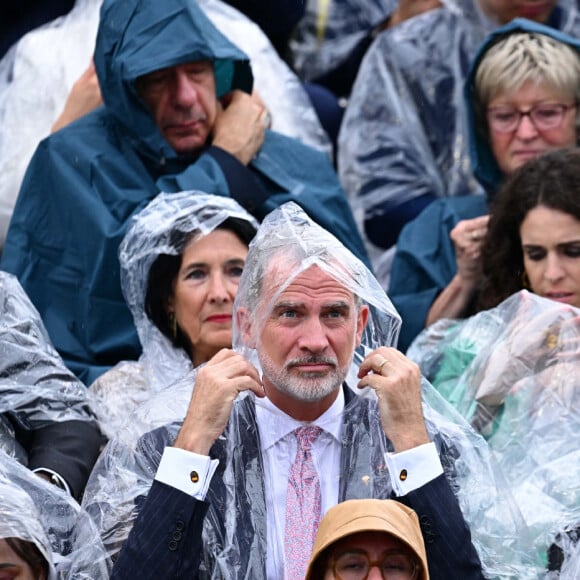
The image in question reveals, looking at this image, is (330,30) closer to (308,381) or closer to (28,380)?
(28,380)

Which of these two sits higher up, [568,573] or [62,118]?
[62,118]

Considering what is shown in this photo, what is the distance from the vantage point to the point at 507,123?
6414 mm

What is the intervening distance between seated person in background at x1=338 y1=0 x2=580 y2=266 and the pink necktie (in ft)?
8.01

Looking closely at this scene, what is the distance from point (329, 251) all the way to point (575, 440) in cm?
95

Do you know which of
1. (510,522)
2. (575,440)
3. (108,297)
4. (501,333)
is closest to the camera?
(510,522)

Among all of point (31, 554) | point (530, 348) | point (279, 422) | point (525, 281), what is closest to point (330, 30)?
point (525, 281)

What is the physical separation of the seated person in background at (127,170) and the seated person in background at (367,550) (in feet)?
6.34

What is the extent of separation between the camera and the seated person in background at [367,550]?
3.97 m

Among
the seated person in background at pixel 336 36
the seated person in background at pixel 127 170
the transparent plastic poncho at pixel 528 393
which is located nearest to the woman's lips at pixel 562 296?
the transparent plastic poncho at pixel 528 393

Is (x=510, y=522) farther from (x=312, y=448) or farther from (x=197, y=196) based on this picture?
(x=197, y=196)

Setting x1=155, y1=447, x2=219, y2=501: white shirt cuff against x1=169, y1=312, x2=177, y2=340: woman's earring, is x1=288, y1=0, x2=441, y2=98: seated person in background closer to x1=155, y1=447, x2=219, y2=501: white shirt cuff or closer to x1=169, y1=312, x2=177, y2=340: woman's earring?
x1=169, y1=312, x2=177, y2=340: woman's earring

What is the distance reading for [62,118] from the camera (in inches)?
255

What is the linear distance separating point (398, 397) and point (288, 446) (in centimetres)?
33

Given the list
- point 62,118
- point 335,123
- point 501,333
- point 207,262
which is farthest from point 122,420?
point 335,123
